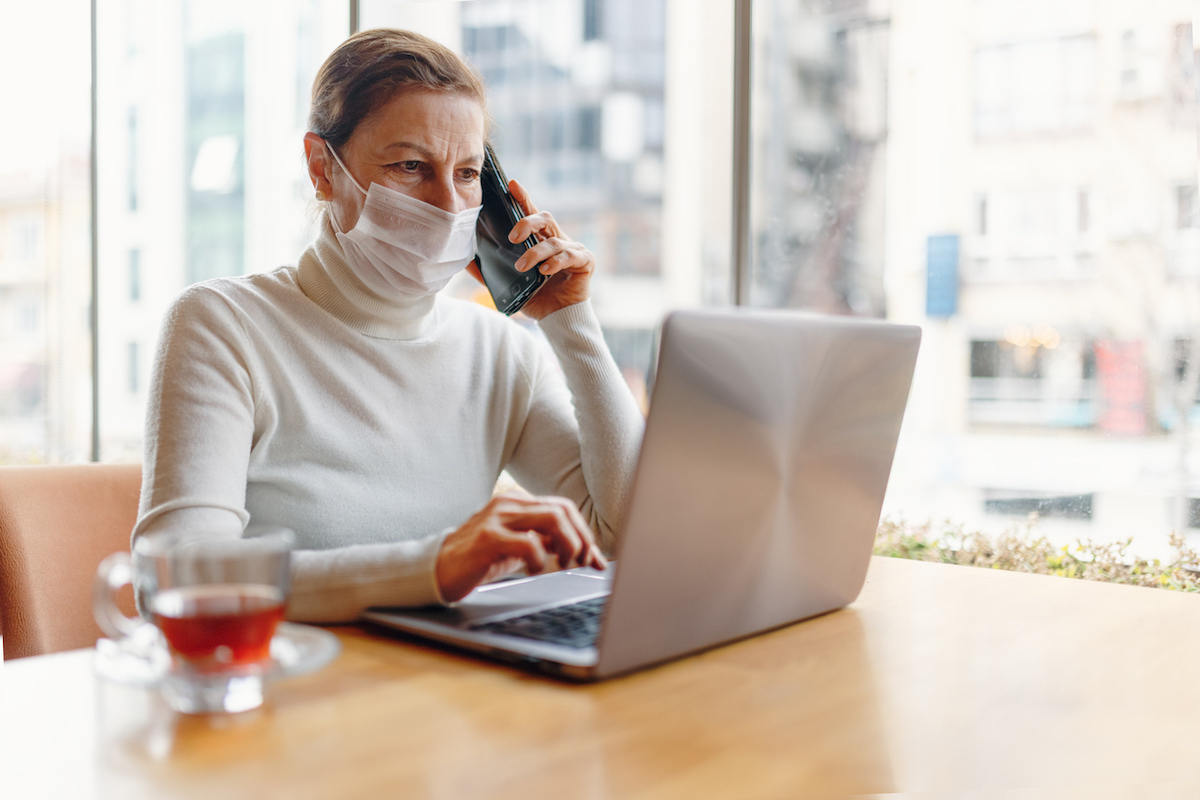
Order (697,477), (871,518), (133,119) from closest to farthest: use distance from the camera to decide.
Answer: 1. (697,477)
2. (871,518)
3. (133,119)

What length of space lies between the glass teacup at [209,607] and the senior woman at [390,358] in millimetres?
425

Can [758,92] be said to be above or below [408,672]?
above

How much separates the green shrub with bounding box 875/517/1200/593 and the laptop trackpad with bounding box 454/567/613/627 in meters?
1.29

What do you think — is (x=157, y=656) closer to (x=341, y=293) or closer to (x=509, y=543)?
(x=509, y=543)

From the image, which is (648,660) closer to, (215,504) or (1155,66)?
(215,504)

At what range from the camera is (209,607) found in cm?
66

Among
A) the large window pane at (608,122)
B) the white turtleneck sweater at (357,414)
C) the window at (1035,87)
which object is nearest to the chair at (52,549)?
the white turtleneck sweater at (357,414)

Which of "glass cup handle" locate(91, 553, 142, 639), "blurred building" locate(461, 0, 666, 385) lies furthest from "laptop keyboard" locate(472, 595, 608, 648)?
"blurred building" locate(461, 0, 666, 385)

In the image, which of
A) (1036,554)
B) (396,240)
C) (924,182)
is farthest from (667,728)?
(924,182)

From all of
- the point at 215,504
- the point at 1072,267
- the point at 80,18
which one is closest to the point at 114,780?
the point at 215,504

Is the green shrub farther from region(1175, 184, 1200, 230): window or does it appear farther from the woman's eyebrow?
the woman's eyebrow

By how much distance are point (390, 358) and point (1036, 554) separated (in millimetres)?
1769

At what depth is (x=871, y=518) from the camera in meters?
0.99

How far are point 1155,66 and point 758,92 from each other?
94 centimetres
